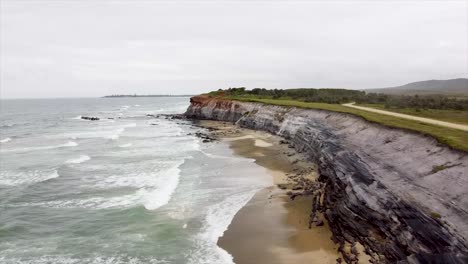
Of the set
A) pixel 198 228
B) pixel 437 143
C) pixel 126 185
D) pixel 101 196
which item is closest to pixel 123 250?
pixel 198 228

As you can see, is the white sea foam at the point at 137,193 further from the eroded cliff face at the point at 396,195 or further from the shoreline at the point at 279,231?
the eroded cliff face at the point at 396,195

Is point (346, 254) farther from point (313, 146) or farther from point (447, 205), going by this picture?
point (313, 146)

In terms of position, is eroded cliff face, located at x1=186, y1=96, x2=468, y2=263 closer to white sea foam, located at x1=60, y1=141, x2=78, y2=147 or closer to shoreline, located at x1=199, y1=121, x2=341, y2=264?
shoreline, located at x1=199, y1=121, x2=341, y2=264

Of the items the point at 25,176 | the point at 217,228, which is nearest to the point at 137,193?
the point at 217,228

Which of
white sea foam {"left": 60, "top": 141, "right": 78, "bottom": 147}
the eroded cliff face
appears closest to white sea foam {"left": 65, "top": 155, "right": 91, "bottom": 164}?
white sea foam {"left": 60, "top": 141, "right": 78, "bottom": 147}

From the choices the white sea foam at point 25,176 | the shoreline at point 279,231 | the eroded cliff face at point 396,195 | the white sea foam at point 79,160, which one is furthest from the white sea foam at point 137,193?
the eroded cliff face at point 396,195
